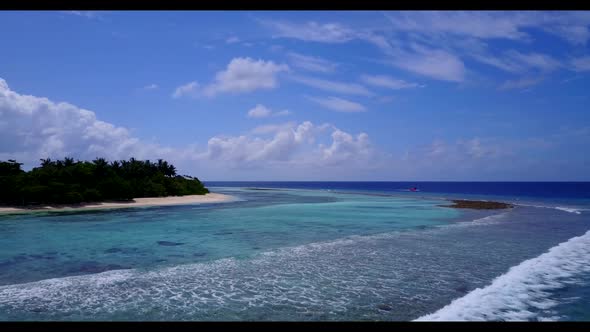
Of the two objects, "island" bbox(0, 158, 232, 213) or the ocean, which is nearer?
the ocean

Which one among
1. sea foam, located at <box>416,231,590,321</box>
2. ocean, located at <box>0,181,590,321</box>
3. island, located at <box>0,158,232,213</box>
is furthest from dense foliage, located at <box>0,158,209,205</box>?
sea foam, located at <box>416,231,590,321</box>

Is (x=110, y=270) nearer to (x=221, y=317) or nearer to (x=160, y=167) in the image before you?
(x=221, y=317)

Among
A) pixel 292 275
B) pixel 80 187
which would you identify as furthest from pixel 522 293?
pixel 80 187

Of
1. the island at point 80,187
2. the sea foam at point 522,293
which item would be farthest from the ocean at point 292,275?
the island at point 80,187

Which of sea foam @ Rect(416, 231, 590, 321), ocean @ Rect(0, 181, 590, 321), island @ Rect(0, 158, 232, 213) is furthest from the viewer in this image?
island @ Rect(0, 158, 232, 213)

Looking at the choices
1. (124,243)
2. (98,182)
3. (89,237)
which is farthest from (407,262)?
(98,182)

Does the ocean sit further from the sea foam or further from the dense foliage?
the dense foliage

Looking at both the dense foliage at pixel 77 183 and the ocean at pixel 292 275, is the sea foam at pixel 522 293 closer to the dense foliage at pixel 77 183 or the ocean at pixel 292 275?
the ocean at pixel 292 275

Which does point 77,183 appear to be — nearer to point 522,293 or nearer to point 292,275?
point 292,275
